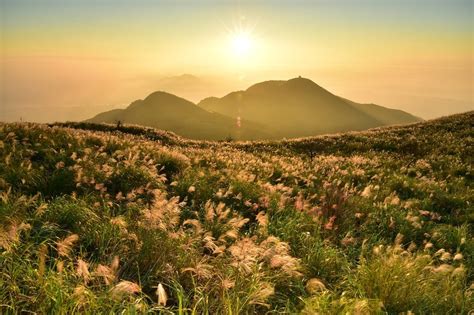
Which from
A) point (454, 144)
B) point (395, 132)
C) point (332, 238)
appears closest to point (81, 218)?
point (332, 238)

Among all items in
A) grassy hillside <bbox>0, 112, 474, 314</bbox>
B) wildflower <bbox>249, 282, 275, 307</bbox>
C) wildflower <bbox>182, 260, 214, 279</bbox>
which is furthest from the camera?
wildflower <bbox>182, 260, 214, 279</bbox>

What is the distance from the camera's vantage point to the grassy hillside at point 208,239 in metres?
3.92

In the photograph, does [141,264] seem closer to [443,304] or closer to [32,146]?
[443,304]

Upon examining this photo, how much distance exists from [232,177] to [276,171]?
396cm

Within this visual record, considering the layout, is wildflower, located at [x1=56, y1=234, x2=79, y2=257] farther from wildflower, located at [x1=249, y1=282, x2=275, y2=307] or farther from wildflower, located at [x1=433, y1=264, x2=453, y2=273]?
wildflower, located at [x1=433, y1=264, x2=453, y2=273]

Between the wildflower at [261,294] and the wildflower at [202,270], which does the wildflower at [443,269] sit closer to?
the wildflower at [261,294]

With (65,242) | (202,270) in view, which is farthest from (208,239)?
(65,242)

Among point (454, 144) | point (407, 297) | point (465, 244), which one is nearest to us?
point (407, 297)

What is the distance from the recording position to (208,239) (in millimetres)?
4918

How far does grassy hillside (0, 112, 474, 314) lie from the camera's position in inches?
154

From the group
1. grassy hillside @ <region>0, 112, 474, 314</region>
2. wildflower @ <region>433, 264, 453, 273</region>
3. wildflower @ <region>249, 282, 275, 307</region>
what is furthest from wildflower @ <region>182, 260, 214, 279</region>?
wildflower @ <region>433, 264, 453, 273</region>

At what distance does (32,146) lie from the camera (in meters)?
10.2

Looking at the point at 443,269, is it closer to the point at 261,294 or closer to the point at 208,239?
the point at 261,294

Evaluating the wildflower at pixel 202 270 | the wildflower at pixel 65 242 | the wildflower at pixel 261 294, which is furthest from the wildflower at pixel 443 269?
the wildflower at pixel 65 242
